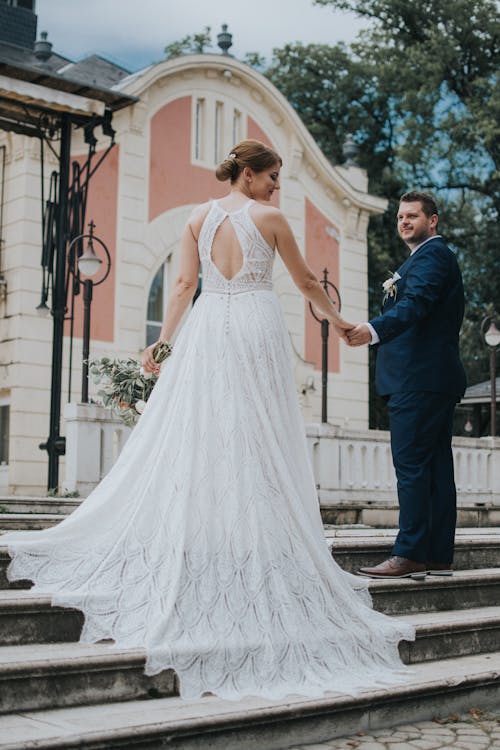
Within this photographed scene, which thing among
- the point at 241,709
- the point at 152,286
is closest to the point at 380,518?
A: the point at 241,709

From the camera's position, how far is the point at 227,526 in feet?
14.0

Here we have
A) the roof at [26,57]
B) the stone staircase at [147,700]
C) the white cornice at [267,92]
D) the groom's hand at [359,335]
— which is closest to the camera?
the stone staircase at [147,700]

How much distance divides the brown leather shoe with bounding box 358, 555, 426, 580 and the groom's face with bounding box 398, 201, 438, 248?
1.76 metres

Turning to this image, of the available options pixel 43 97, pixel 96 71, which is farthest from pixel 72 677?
pixel 96 71

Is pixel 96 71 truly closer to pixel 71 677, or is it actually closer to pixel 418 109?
pixel 418 109

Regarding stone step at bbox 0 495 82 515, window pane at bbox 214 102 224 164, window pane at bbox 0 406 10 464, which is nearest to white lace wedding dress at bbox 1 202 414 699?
stone step at bbox 0 495 82 515

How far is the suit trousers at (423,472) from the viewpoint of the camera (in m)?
5.16

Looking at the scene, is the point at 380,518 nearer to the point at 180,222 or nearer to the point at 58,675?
the point at 58,675

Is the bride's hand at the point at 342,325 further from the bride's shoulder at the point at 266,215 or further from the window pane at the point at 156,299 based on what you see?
the window pane at the point at 156,299

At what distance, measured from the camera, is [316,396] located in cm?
2070

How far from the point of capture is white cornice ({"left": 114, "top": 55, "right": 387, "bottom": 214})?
18.7m

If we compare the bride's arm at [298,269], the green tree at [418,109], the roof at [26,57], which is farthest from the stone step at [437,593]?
the green tree at [418,109]

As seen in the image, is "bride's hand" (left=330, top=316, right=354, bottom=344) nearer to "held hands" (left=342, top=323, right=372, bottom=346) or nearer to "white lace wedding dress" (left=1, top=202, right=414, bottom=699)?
"held hands" (left=342, top=323, right=372, bottom=346)

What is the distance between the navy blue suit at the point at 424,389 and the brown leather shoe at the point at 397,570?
4 centimetres
